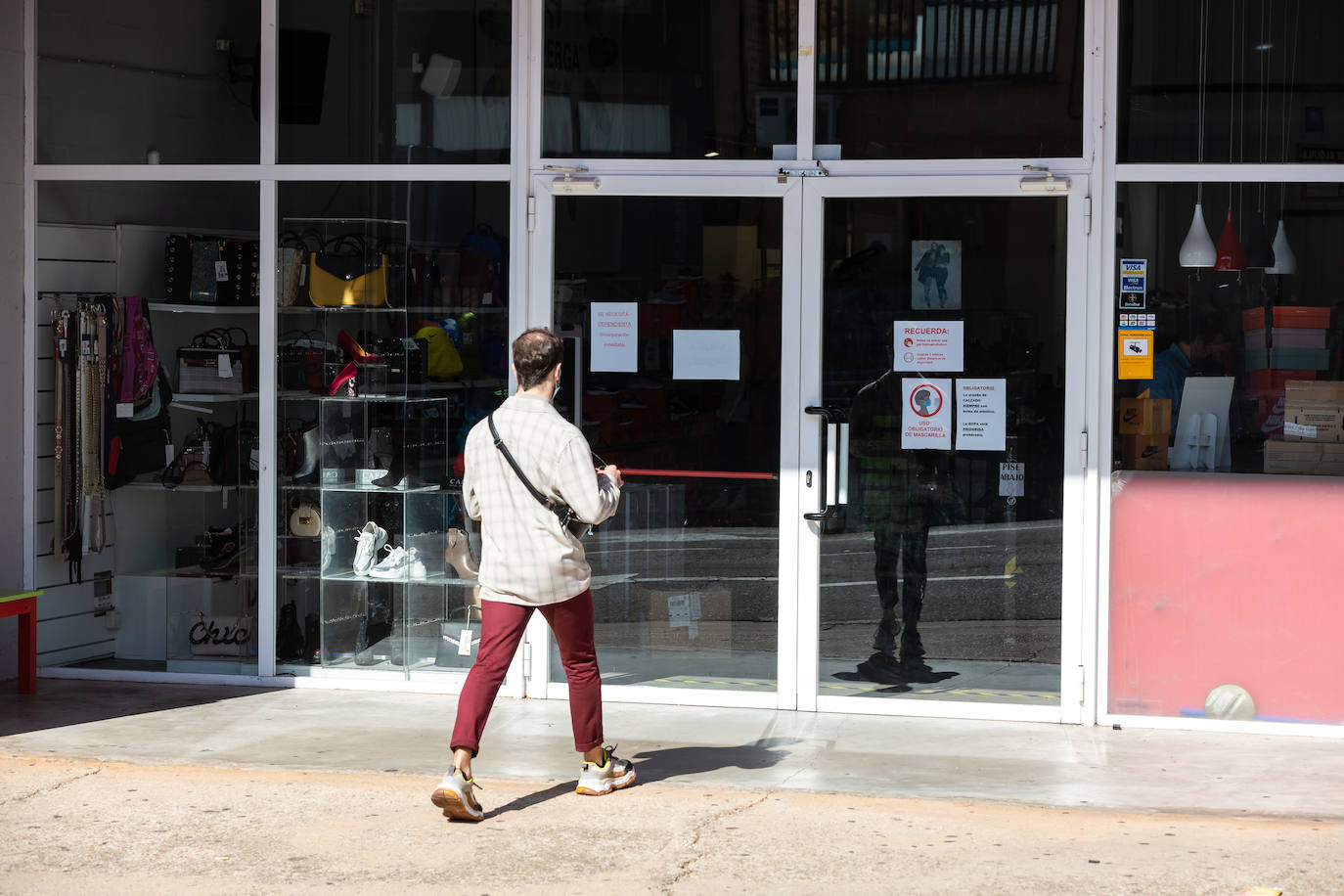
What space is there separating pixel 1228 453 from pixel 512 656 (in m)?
3.38

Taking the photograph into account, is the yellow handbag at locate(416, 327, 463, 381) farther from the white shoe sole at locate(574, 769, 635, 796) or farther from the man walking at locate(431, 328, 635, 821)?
the white shoe sole at locate(574, 769, 635, 796)

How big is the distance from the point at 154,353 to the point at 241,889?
12.8 ft

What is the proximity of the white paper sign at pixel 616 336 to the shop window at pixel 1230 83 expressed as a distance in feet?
7.60

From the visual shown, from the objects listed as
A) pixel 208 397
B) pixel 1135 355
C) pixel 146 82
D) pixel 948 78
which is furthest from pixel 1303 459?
pixel 146 82

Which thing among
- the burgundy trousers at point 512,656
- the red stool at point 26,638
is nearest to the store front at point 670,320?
the red stool at point 26,638

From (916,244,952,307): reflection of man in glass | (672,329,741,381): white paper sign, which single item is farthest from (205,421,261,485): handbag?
(916,244,952,307): reflection of man in glass

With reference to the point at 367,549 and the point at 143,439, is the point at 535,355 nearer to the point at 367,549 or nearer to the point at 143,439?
the point at 367,549

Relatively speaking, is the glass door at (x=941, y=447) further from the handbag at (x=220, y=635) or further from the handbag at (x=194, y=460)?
the handbag at (x=194, y=460)

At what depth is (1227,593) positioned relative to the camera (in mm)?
6727

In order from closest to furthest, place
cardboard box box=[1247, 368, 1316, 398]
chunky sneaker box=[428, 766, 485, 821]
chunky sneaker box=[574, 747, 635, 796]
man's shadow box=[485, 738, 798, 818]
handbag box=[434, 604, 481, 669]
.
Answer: chunky sneaker box=[428, 766, 485, 821] → chunky sneaker box=[574, 747, 635, 796] → man's shadow box=[485, 738, 798, 818] → cardboard box box=[1247, 368, 1316, 398] → handbag box=[434, 604, 481, 669]

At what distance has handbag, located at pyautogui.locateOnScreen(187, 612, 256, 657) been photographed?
25.7 ft

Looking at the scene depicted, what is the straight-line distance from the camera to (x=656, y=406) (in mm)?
7180

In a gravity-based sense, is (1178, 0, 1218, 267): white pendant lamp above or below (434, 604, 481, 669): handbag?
above

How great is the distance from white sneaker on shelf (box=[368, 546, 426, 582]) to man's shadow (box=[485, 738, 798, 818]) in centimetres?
184
